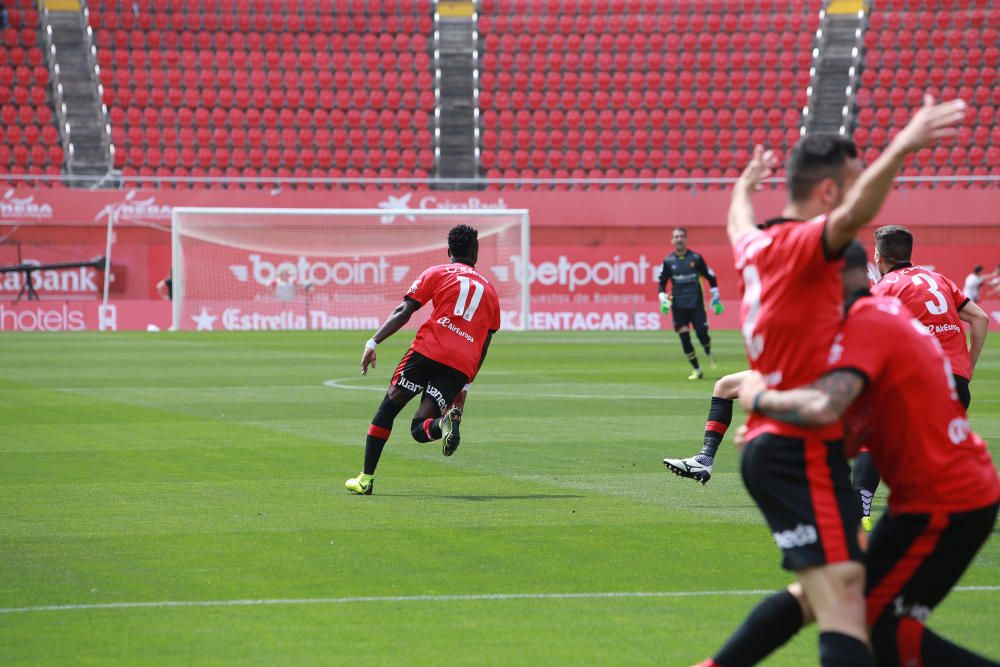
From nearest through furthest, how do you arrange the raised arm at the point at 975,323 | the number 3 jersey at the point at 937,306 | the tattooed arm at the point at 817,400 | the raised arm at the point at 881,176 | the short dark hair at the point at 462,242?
the raised arm at the point at 881,176
the tattooed arm at the point at 817,400
the number 3 jersey at the point at 937,306
the raised arm at the point at 975,323
the short dark hair at the point at 462,242

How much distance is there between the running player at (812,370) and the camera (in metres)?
4.09

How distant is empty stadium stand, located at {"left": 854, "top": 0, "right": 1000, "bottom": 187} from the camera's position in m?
43.1

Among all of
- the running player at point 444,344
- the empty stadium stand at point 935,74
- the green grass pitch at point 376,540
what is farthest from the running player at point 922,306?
the empty stadium stand at point 935,74

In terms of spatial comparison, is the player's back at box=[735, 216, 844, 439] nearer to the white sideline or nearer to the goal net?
the white sideline

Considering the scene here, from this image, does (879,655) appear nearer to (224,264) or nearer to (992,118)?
(224,264)

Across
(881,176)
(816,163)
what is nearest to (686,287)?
(816,163)

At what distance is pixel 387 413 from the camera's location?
1056 cm

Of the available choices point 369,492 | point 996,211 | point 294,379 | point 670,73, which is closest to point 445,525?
point 369,492

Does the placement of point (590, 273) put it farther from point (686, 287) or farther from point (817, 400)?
point (817, 400)

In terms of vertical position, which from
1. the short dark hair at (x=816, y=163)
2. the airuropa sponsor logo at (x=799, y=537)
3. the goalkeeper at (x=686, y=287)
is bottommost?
the goalkeeper at (x=686, y=287)

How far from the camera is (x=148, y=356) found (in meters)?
27.6

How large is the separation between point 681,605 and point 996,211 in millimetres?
36361

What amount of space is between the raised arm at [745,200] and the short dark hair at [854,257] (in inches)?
14.6

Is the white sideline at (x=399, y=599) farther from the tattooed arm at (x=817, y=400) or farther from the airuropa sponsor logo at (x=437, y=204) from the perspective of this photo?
the airuropa sponsor logo at (x=437, y=204)
